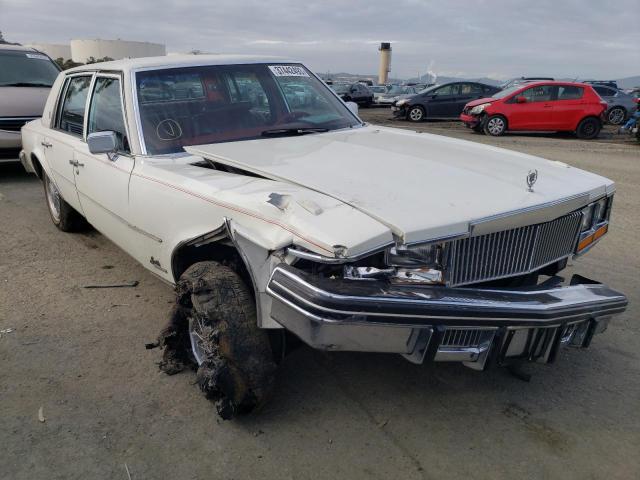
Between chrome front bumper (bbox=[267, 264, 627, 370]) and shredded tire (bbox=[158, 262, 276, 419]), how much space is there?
32cm

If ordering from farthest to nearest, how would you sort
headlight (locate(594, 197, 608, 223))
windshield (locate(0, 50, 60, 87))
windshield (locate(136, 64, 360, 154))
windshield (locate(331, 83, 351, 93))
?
windshield (locate(331, 83, 351, 93))
windshield (locate(0, 50, 60, 87))
windshield (locate(136, 64, 360, 154))
headlight (locate(594, 197, 608, 223))

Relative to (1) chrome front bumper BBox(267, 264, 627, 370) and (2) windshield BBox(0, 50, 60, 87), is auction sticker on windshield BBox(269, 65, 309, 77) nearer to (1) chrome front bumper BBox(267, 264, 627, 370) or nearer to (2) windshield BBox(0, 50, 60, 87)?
(1) chrome front bumper BBox(267, 264, 627, 370)

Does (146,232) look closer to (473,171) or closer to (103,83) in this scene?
(103,83)

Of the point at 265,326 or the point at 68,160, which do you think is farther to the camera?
the point at 68,160

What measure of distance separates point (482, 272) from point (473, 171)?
2.22 feet

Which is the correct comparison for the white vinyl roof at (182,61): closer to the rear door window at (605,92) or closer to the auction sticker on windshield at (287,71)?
the auction sticker on windshield at (287,71)

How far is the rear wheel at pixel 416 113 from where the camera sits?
19.1 meters

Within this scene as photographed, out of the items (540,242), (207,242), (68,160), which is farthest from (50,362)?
(540,242)

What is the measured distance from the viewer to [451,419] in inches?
109

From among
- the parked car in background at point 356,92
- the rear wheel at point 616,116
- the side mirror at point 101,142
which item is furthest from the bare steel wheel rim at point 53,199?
the parked car in background at point 356,92

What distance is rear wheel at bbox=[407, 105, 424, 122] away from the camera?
19125mm

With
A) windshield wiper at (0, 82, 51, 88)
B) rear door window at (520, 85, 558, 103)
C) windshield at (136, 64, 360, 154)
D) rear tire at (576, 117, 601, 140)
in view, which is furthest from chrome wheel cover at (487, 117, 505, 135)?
windshield at (136, 64, 360, 154)

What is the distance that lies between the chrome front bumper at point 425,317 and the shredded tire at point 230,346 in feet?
1.05

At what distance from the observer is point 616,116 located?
64.4ft
